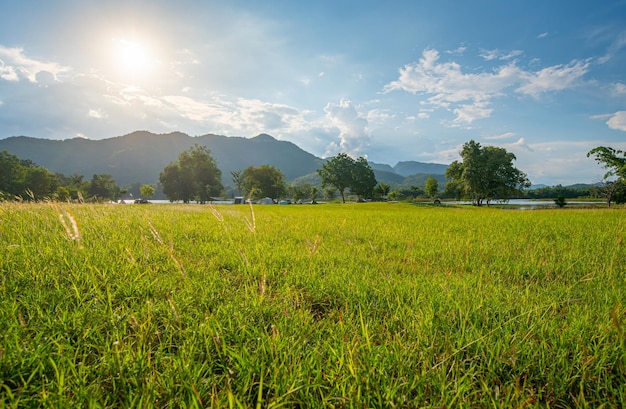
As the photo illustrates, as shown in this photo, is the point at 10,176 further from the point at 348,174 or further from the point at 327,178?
the point at 348,174

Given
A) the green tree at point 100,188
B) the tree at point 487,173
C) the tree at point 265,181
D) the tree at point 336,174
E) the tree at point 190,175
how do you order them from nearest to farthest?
the tree at point 487,173, the tree at point 190,175, the tree at point 336,174, the tree at point 265,181, the green tree at point 100,188

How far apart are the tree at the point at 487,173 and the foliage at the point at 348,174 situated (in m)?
25.3

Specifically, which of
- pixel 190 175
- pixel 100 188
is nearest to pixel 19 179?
pixel 190 175

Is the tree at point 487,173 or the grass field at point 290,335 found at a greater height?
the tree at point 487,173

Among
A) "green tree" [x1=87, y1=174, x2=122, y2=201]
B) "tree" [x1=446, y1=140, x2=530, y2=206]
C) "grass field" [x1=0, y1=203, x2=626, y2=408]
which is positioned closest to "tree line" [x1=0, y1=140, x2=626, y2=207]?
"tree" [x1=446, y1=140, x2=530, y2=206]

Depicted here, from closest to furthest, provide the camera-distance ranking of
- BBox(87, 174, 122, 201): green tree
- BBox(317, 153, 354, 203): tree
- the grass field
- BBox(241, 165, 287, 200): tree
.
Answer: the grass field, BBox(317, 153, 354, 203): tree, BBox(241, 165, 287, 200): tree, BBox(87, 174, 122, 201): green tree

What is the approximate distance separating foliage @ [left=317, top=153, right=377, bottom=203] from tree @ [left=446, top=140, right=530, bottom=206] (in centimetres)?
2528

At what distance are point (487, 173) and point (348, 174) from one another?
117 feet

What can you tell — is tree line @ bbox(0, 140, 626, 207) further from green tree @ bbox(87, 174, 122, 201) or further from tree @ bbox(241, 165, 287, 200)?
green tree @ bbox(87, 174, 122, 201)

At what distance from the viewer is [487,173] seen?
206 feet

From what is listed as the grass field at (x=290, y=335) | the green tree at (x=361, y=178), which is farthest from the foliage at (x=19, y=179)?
the grass field at (x=290, y=335)

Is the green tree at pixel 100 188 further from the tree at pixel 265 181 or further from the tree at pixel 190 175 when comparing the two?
the tree at pixel 265 181

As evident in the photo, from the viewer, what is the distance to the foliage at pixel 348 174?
268 feet

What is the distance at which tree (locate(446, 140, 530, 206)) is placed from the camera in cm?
6300
